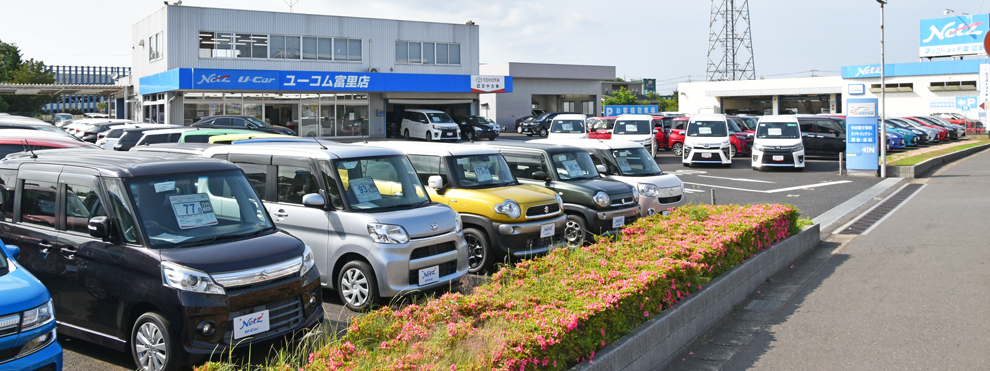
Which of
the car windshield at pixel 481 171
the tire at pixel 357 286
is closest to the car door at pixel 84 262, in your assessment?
the tire at pixel 357 286

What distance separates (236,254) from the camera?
5309 millimetres

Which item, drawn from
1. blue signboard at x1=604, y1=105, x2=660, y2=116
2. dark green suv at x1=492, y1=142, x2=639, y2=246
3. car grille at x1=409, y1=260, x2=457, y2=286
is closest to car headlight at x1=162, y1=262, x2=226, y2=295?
car grille at x1=409, y1=260, x2=457, y2=286

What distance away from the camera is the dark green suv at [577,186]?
34.0 ft

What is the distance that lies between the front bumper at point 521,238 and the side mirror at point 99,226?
4.47 m

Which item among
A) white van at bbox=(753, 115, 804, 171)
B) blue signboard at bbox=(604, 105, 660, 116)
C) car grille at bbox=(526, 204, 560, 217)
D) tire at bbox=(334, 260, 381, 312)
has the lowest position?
tire at bbox=(334, 260, 381, 312)

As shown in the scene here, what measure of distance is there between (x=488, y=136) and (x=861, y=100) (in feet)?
63.5

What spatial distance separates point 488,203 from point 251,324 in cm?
411

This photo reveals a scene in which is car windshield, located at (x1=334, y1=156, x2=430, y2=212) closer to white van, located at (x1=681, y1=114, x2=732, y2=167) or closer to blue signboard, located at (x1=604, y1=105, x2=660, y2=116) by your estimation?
white van, located at (x1=681, y1=114, x2=732, y2=167)

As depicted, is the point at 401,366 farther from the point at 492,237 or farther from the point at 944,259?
the point at 944,259

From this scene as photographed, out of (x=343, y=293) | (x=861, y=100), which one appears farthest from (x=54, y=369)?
(x=861, y=100)

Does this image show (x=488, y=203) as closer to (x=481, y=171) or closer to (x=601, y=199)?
(x=481, y=171)

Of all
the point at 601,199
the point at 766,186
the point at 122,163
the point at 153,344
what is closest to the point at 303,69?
the point at 766,186

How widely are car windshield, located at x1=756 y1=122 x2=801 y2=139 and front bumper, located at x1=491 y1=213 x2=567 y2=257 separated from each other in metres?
18.1

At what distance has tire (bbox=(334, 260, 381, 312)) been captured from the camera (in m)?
7.00
